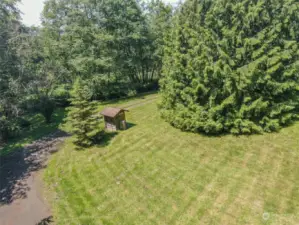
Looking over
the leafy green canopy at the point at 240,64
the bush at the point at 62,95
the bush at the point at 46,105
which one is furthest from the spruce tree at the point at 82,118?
the bush at the point at 62,95

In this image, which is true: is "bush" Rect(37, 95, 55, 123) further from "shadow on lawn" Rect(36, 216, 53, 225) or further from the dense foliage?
"shadow on lawn" Rect(36, 216, 53, 225)

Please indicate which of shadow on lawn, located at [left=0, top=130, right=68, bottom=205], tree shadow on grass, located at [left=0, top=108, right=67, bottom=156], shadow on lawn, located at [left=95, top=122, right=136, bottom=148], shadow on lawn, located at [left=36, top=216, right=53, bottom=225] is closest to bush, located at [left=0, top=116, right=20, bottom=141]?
tree shadow on grass, located at [left=0, top=108, right=67, bottom=156]

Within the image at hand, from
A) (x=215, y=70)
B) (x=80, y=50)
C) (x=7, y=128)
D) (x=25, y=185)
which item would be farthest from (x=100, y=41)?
(x=25, y=185)

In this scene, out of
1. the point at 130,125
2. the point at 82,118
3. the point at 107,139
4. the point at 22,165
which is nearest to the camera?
the point at 22,165

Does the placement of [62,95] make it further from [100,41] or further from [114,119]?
[114,119]

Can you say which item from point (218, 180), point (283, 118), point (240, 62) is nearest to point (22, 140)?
point (218, 180)

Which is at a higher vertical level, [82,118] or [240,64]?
[240,64]

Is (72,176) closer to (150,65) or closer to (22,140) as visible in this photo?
(22,140)

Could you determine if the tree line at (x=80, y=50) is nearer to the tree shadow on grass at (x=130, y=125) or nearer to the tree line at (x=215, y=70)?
the tree line at (x=215, y=70)
